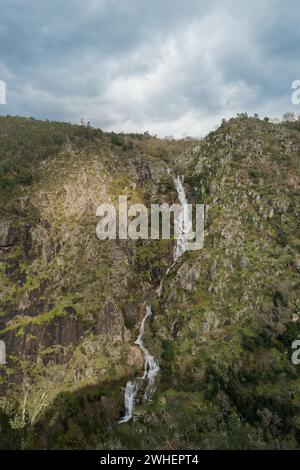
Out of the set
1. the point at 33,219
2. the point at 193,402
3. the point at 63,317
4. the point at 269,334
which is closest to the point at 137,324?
the point at 63,317

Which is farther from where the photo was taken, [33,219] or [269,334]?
[33,219]

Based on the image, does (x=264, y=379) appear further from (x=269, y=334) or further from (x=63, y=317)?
(x=63, y=317)

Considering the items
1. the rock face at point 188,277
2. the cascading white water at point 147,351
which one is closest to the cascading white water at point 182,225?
the cascading white water at point 147,351

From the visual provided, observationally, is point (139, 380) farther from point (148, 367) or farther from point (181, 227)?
point (181, 227)

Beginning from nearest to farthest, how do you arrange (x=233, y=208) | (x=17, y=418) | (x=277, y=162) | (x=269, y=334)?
(x=17, y=418) → (x=269, y=334) → (x=233, y=208) → (x=277, y=162)

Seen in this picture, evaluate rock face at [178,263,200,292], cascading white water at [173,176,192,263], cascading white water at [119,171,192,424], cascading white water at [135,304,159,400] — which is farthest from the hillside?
cascading white water at [173,176,192,263]

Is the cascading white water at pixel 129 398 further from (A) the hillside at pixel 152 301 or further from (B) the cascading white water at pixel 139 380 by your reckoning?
(A) the hillside at pixel 152 301

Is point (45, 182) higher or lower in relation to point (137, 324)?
higher

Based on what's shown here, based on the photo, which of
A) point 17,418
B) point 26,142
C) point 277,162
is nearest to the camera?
point 17,418
